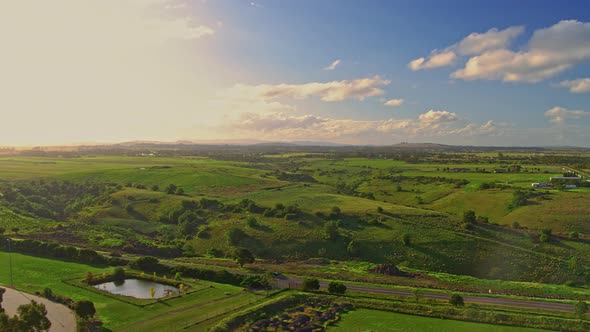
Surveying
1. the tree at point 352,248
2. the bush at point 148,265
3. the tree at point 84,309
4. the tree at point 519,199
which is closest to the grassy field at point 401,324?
the tree at point 84,309

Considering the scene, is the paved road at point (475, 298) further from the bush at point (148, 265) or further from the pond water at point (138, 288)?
the bush at point (148, 265)

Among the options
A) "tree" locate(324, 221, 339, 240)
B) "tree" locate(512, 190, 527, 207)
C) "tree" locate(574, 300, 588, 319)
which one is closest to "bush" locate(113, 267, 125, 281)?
"tree" locate(324, 221, 339, 240)

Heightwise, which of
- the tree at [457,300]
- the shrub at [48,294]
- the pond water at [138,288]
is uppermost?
the tree at [457,300]

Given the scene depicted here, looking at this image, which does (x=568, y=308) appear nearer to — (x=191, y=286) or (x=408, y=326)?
(x=408, y=326)

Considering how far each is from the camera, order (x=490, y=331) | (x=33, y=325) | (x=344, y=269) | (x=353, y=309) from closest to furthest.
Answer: (x=33, y=325), (x=490, y=331), (x=353, y=309), (x=344, y=269)

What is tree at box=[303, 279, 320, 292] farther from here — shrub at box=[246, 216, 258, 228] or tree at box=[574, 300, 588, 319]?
shrub at box=[246, 216, 258, 228]

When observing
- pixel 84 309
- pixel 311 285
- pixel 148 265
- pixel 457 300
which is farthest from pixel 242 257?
pixel 457 300

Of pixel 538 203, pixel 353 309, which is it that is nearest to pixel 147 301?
pixel 353 309
